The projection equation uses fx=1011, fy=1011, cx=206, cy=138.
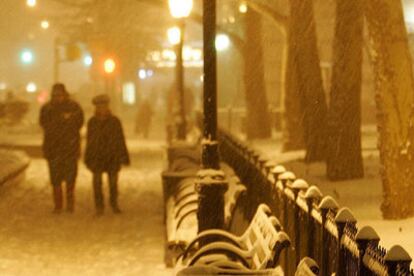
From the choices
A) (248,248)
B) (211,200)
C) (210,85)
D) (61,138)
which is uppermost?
(210,85)

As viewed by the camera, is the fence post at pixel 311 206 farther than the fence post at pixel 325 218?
Yes

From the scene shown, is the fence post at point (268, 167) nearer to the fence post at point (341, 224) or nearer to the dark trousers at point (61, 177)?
the fence post at point (341, 224)

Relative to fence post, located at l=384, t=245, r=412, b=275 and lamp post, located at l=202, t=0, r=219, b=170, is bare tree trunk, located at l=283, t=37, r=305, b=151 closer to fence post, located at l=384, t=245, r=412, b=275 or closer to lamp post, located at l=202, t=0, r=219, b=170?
lamp post, located at l=202, t=0, r=219, b=170

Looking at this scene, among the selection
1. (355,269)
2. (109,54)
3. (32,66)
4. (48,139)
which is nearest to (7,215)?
(48,139)

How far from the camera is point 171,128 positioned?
100ft

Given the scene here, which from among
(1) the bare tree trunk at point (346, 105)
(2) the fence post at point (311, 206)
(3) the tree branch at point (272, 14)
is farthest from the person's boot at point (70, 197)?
(3) the tree branch at point (272, 14)

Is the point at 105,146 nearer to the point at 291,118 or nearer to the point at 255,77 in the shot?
the point at 291,118

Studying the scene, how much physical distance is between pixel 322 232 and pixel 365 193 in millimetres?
7591

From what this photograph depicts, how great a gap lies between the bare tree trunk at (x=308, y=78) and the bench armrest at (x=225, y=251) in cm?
1039

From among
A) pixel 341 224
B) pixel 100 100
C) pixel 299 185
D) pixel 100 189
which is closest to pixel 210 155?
pixel 299 185

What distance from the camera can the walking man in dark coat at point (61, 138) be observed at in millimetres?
14906

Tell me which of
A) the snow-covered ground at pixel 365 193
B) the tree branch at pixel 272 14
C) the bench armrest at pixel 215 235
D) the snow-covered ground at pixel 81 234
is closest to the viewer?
the bench armrest at pixel 215 235

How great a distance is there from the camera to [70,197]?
1519cm

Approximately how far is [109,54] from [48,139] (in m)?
15.1
